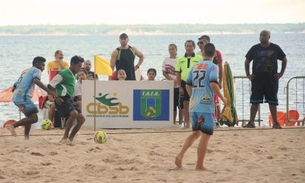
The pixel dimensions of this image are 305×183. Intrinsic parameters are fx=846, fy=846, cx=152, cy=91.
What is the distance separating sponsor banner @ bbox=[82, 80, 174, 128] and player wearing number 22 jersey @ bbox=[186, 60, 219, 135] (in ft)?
19.4

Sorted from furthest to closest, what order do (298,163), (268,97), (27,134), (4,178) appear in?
(268,97) → (27,134) → (298,163) → (4,178)

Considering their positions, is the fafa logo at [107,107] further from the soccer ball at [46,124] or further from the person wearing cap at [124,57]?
the soccer ball at [46,124]

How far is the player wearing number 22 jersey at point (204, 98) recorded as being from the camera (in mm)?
11359

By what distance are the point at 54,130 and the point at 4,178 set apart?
5.83 meters

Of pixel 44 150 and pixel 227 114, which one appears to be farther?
pixel 227 114

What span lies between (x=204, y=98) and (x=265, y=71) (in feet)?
18.0

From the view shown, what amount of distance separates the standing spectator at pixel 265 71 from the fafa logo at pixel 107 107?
2.69m

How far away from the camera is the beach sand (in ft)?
36.6

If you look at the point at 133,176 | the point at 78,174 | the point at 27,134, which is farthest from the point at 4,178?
the point at 27,134

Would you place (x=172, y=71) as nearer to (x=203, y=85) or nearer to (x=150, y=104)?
(x=150, y=104)

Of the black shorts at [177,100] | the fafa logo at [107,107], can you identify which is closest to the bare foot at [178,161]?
the black shorts at [177,100]

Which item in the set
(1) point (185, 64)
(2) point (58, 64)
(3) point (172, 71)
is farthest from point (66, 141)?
(2) point (58, 64)

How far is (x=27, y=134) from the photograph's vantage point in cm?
1480

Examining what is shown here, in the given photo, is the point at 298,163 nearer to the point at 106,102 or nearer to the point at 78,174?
the point at 78,174
